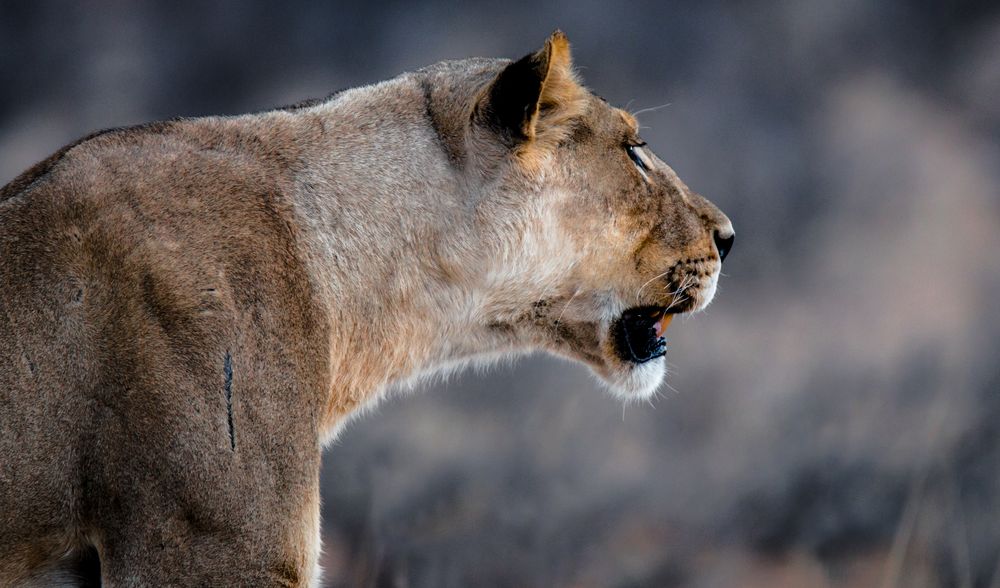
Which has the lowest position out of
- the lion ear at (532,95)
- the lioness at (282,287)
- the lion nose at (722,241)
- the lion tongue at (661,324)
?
the lioness at (282,287)

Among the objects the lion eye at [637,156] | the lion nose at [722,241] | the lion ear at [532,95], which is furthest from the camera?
the lion nose at [722,241]

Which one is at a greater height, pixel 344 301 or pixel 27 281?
pixel 344 301

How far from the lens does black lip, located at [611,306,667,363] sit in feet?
11.1

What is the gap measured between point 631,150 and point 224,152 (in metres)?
1.08

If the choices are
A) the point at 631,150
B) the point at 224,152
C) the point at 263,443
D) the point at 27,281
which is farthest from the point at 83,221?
the point at 631,150

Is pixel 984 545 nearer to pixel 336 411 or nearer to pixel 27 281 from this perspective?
pixel 336 411

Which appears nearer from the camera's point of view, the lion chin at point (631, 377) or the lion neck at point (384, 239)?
the lion neck at point (384, 239)

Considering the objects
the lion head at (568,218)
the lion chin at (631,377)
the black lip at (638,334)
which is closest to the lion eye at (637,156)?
the lion head at (568,218)

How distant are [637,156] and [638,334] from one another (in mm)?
495

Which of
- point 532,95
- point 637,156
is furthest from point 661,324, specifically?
point 532,95

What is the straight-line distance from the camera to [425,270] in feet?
10.4

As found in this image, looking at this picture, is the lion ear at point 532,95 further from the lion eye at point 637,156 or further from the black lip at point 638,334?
the black lip at point 638,334

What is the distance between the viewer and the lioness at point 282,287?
260 centimetres

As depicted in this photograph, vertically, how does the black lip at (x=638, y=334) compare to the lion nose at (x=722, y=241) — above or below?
below
